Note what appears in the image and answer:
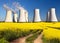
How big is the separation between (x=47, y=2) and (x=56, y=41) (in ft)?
2.11

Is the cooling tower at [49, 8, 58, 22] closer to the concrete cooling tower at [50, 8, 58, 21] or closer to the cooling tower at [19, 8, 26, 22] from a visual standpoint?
the concrete cooling tower at [50, 8, 58, 21]

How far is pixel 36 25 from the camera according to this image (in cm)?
267

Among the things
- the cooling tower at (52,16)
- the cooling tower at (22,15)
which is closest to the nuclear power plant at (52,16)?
the cooling tower at (52,16)

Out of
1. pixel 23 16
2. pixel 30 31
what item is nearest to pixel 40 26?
pixel 30 31

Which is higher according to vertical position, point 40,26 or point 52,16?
point 52,16

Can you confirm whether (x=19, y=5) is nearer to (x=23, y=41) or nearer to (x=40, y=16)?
(x=40, y=16)

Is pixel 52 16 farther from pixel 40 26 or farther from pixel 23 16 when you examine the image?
pixel 23 16

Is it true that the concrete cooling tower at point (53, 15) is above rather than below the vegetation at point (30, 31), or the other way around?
above

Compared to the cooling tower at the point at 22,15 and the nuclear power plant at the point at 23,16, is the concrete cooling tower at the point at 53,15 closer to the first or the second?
the nuclear power plant at the point at 23,16

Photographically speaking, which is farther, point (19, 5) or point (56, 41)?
point (19, 5)

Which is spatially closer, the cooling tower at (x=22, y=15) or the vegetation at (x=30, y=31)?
the vegetation at (x=30, y=31)

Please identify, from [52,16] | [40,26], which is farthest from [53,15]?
[40,26]

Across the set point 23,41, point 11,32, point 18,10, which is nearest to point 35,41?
point 23,41

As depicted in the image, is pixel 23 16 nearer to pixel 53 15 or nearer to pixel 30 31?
pixel 30 31
